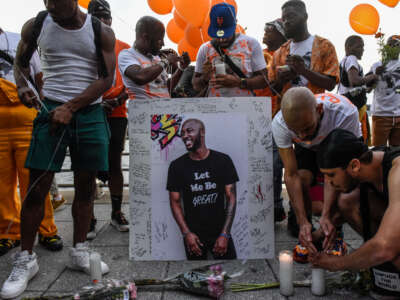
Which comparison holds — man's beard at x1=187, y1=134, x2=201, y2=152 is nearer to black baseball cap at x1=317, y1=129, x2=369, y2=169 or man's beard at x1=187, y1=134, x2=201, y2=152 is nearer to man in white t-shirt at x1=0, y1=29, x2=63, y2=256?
black baseball cap at x1=317, y1=129, x2=369, y2=169

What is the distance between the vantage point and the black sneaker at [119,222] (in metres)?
2.96

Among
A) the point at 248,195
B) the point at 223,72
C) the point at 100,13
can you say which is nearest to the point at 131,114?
the point at 223,72

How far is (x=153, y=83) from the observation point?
8.89ft

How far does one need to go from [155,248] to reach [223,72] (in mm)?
1408

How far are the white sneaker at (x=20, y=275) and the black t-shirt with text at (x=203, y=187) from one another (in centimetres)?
95

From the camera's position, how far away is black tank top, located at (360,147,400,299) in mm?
1635

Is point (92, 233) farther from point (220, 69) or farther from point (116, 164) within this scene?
point (220, 69)

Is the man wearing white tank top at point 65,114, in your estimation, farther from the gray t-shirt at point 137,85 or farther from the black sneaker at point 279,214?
the black sneaker at point 279,214

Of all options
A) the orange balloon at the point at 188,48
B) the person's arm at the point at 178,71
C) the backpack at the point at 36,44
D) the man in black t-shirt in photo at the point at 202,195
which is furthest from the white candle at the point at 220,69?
the orange balloon at the point at 188,48

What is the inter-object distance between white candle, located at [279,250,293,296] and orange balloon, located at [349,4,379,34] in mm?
3405

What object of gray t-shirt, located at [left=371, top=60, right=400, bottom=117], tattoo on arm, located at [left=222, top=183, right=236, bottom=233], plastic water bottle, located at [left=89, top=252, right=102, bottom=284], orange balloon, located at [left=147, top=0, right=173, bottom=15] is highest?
orange balloon, located at [left=147, top=0, right=173, bottom=15]

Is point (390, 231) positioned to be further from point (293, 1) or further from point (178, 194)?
point (293, 1)

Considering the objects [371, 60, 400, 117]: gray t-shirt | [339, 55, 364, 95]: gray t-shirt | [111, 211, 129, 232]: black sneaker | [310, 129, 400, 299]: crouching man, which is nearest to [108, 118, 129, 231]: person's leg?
[111, 211, 129, 232]: black sneaker

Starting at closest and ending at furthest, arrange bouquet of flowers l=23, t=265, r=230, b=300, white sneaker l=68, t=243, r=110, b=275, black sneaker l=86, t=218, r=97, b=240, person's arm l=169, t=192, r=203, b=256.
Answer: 1. bouquet of flowers l=23, t=265, r=230, b=300
2. white sneaker l=68, t=243, r=110, b=275
3. person's arm l=169, t=192, r=203, b=256
4. black sneaker l=86, t=218, r=97, b=240
